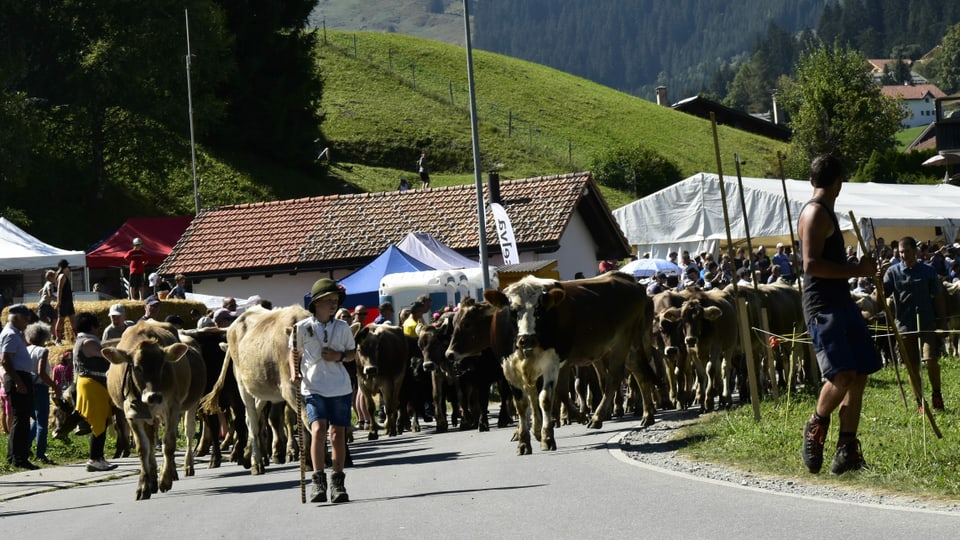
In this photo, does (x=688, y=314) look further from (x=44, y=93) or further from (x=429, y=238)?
(x=44, y=93)

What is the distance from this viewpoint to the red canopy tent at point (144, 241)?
1727 inches

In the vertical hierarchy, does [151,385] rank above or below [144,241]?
below

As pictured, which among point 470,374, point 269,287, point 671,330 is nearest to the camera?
point 671,330

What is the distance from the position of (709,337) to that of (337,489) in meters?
9.47

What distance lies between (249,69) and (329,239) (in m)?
29.5

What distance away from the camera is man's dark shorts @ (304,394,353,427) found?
12.3m

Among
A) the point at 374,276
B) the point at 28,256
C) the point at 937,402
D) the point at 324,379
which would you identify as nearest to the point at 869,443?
the point at 937,402

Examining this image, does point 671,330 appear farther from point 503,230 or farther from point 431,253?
point 431,253

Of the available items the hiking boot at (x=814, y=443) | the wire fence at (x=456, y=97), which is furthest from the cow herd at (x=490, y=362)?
the wire fence at (x=456, y=97)

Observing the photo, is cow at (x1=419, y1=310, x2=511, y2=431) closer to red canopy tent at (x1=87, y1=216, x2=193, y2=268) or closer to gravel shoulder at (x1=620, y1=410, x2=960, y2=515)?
gravel shoulder at (x1=620, y1=410, x2=960, y2=515)

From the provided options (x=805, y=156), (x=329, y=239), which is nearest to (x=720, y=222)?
(x=329, y=239)

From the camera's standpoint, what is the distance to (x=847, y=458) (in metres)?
11.0

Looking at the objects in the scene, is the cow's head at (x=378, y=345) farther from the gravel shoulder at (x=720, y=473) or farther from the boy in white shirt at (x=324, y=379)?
the boy in white shirt at (x=324, y=379)

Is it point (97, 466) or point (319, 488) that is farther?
point (97, 466)
